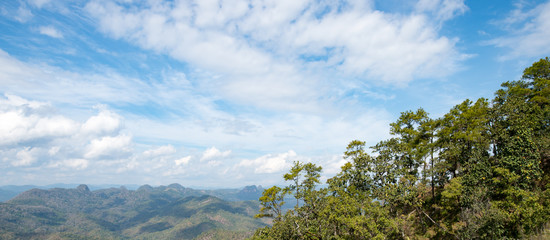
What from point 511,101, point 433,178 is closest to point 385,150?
point 433,178

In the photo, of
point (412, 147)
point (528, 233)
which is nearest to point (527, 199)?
point (528, 233)

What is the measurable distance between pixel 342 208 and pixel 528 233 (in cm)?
2094

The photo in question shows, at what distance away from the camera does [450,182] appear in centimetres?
3788

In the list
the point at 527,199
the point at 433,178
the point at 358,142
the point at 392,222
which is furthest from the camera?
the point at 358,142

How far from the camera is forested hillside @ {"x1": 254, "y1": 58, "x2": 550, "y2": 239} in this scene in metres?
31.5

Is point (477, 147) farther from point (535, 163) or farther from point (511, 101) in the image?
point (511, 101)

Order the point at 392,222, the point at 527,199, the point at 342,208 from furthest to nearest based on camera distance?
the point at 342,208 → the point at 392,222 → the point at 527,199

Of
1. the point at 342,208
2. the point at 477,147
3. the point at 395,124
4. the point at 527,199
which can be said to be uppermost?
the point at 395,124

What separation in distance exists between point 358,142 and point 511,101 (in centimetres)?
2371

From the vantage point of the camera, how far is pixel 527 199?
2969 cm

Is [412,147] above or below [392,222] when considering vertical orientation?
above

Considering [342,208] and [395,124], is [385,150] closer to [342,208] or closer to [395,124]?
[395,124]

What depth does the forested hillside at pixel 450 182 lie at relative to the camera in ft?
103

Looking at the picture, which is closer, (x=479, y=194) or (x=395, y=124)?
(x=479, y=194)
